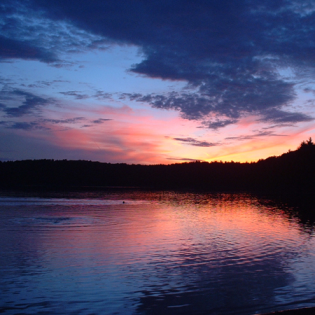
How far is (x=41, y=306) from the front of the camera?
7.74 meters

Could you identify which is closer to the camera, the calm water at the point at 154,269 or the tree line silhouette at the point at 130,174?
the calm water at the point at 154,269

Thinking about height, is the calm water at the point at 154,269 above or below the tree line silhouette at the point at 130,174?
below

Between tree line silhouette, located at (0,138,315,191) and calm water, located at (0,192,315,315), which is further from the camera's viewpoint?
tree line silhouette, located at (0,138,315,191)

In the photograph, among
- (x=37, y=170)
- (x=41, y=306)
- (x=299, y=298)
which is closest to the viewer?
(x=41, y=306)

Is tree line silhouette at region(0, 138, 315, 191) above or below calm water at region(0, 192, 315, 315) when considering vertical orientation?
above

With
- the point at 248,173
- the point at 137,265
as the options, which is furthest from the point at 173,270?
the point at 248,173

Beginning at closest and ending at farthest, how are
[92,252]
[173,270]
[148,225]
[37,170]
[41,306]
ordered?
[41,306]
[173,270]
[92,252]
[148,225]
[37,170]

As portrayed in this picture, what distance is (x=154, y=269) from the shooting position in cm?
1088

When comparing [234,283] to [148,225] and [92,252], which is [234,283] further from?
[148,225]

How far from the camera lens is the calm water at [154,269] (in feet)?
26.0

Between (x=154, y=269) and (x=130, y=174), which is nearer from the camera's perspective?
(x=154, y=269)

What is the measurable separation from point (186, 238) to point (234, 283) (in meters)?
7.10

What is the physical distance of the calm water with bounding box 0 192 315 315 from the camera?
7.93 meters

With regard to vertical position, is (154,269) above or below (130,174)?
below
